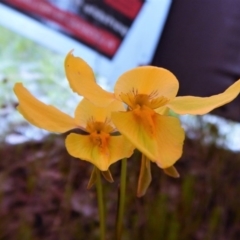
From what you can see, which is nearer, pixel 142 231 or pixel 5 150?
pixel 142 231

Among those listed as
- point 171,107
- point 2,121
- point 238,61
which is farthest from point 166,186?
point 171,107

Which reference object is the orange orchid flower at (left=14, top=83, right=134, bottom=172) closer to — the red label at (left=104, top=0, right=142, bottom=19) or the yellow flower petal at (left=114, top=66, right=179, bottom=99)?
the yellow flower petal at (left=114, top=66, right=179, bottom=99)

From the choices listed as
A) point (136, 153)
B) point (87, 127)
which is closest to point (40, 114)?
point (87, 127)

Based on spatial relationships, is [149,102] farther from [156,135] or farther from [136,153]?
[136,153]

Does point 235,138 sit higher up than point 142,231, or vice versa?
point 235,138

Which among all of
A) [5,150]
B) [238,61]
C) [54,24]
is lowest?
[5,150]

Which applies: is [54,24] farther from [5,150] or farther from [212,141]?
[212,141]

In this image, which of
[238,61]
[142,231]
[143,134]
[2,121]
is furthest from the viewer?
[2,121]
